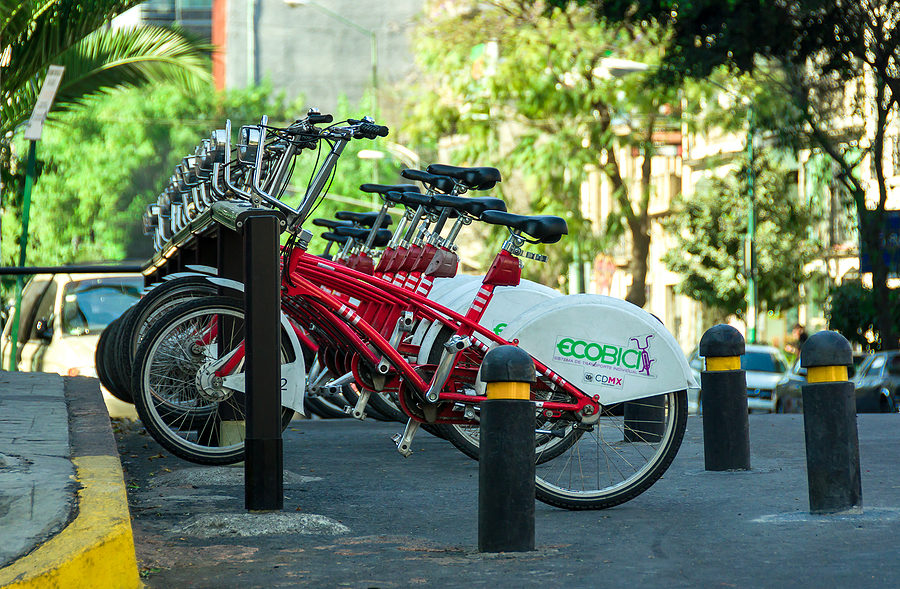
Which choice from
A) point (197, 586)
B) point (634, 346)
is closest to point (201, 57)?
point (634, 346)

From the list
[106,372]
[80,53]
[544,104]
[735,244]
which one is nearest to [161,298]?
[106,372]

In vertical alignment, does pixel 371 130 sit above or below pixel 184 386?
above

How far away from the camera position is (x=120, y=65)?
16219 millimetres

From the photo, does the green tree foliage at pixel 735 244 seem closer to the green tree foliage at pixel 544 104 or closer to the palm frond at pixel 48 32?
the green tree foliage at pixel 544 104

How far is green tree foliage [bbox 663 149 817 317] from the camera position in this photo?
3731cm

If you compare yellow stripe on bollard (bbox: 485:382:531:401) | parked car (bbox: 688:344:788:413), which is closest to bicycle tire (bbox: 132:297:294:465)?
yellow stripe on bollard (bbox: 485:382:531:401)

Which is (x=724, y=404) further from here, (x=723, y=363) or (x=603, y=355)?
(x=603, y=355)

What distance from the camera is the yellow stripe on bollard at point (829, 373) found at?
6230 mm

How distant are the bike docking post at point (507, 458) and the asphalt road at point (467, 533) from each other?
0.32 ft

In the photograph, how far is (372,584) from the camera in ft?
16.0

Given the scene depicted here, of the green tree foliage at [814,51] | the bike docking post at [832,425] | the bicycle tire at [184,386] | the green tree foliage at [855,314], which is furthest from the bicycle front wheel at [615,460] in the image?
the green tree foliage at [855,314]

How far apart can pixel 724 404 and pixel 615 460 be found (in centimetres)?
152

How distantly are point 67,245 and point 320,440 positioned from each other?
1610 inches

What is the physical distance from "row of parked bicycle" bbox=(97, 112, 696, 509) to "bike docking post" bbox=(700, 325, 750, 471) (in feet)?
3.59
